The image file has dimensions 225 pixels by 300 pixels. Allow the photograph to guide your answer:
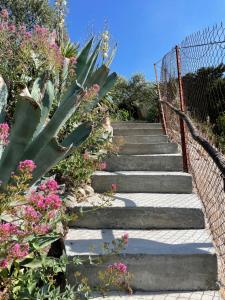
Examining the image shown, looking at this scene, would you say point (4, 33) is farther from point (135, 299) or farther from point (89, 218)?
point (135, 299)

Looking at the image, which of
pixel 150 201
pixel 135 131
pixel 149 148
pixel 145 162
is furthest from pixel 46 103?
pixel 135 131

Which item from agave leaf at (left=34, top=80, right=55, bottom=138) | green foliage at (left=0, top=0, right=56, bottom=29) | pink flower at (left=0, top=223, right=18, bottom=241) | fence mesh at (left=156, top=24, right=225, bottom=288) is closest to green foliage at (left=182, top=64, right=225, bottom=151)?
fence mesh at (left=156, top=24, right=225, bottom=288)

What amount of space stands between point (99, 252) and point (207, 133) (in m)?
3.13

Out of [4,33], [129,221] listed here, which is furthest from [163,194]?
[4,33]

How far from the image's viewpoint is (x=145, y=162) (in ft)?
14.4

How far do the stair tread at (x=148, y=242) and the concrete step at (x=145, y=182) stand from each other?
0.74m

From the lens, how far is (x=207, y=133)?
5359 mm

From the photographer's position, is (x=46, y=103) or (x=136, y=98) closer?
(x=46, y=103)

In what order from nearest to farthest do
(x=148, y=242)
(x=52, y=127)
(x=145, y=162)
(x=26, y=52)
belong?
(x=52, y=127)
(x=148, y=242)
(x=26, y=52)
(x=145, y=162)

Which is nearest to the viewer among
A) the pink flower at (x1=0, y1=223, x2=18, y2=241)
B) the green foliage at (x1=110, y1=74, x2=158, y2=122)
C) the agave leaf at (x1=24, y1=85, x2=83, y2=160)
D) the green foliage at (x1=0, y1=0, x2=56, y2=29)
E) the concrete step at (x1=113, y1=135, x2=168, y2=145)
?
the pink flower at (x1=0, y1=223, x2=18, y2=241)

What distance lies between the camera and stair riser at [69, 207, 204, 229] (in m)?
3.21

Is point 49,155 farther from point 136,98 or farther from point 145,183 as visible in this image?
point 136,98

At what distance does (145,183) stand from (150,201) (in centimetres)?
48

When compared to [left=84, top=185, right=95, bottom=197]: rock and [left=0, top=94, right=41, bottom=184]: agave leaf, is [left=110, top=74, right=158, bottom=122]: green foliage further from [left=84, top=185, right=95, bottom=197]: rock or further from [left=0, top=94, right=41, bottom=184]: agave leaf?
[left=0, top=94, right=41, bottom=184]: agave leaf
